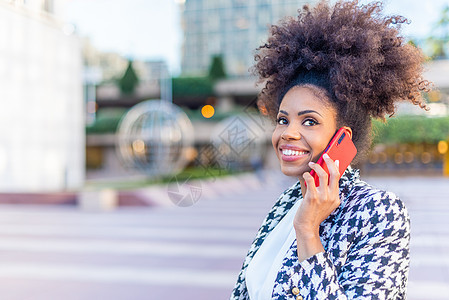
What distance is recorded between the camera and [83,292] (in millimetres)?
5168

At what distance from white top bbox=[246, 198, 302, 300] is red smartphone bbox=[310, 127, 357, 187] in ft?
0.82

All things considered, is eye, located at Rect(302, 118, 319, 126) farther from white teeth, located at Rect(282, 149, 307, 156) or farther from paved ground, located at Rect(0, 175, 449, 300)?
paved ground, located at Rect(0, 175, 449, 300)

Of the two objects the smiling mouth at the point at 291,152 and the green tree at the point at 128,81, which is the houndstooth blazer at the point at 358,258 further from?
the green tree at the point at 128,81

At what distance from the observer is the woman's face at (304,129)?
4.82 ft

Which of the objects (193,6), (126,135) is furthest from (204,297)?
(193,6)

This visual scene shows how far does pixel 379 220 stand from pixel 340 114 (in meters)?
0.37

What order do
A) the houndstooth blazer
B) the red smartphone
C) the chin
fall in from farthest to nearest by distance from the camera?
the chin, the red smartphone, the houndstooth blazer

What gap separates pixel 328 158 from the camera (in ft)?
4.46

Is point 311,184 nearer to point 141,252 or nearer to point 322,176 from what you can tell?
point 322,176

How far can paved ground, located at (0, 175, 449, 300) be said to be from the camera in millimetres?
5242

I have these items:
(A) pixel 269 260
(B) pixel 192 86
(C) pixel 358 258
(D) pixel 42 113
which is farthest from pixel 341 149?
(B) pixel 192 86

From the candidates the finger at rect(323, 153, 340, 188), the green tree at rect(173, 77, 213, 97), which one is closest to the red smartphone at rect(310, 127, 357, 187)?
the finger at rect(323, 153, 340, 188)

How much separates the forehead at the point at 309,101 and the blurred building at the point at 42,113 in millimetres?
12542

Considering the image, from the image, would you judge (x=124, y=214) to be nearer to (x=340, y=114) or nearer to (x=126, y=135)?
(x=126, y=135)
